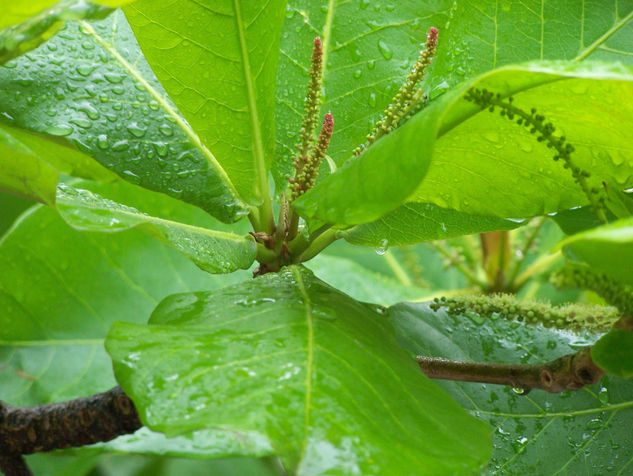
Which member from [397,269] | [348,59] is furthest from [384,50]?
[397,269]

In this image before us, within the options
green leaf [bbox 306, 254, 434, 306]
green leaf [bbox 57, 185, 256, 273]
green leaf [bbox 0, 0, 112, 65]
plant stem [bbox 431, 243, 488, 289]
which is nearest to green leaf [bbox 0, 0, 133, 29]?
green leaf [bbox 0, 0, 112, 65]

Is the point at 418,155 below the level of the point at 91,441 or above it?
above

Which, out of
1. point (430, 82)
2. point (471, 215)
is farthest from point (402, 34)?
point (471, 215)

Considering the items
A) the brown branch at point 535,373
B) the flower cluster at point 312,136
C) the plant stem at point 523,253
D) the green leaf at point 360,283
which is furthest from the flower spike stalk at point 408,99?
the plant stem at point 523,253

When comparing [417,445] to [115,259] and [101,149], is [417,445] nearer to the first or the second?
[101,149]

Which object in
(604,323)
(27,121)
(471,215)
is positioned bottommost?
(604,323)

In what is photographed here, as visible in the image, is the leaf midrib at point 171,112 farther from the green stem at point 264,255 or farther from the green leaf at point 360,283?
the green leaf at point 360,283

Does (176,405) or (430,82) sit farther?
(430,82)
